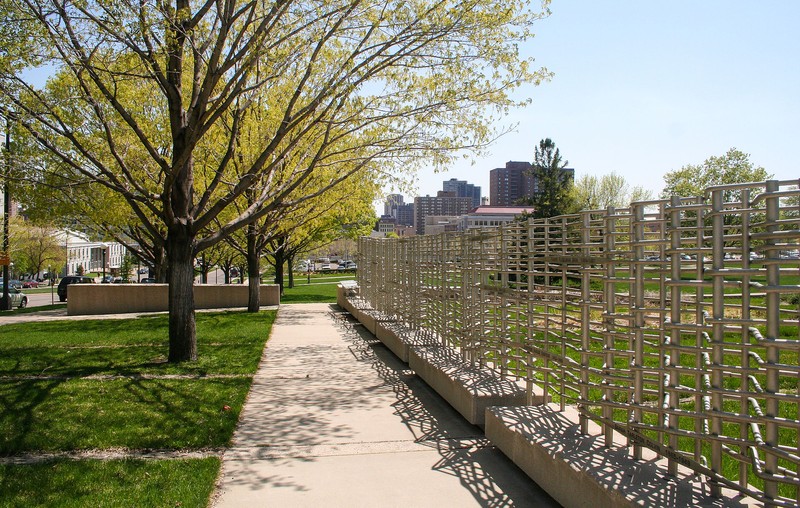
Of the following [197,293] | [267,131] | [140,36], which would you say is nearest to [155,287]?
[197,293]

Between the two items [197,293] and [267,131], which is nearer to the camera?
[267,131]

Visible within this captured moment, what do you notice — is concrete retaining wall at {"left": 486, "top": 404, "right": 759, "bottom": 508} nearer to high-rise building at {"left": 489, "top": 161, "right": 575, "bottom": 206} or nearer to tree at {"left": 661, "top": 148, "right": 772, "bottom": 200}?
tree at {"left": 661, "top": 148, "right": 772, "bottom": 200}

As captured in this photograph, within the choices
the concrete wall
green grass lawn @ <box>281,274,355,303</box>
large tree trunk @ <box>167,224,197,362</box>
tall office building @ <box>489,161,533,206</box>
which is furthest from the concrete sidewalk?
tall office building @ <box>489,161,533,206</box>

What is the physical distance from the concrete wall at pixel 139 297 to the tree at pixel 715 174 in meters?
39.8

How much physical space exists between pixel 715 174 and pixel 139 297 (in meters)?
47.6

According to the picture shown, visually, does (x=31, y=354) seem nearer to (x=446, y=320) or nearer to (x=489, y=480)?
(x=446, y=320)

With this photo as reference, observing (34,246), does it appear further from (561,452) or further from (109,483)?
(561,452)

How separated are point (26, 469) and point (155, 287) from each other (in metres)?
18.6

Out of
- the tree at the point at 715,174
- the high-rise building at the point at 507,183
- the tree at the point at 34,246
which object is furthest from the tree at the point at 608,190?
the high-rise building at the point at 507,183

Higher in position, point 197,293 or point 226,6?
point 226,6

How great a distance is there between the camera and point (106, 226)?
24.3m

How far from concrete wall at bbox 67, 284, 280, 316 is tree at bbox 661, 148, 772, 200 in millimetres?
39820

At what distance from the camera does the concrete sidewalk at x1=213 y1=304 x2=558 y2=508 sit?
4793 mm

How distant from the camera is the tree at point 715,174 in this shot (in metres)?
53.2
